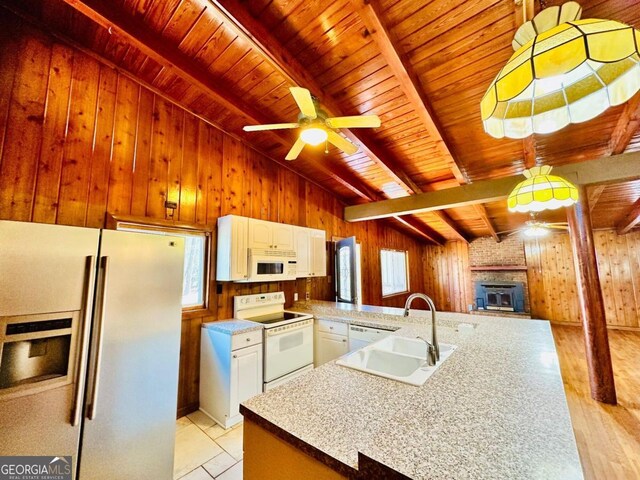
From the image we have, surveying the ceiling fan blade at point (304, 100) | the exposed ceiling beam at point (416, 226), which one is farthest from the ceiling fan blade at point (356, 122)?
the exposed ceiling beam at point (416, 226)

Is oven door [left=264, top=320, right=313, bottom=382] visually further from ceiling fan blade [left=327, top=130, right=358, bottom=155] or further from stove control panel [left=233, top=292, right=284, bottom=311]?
ceiling fan blade [left=327, top=130, right=358, bottom=155]

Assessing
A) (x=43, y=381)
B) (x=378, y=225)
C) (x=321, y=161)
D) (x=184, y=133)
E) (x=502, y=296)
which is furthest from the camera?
(x=502, y=296)

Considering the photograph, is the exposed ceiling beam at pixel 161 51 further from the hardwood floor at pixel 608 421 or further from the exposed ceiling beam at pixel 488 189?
the hardwood floor at pixel 608 421

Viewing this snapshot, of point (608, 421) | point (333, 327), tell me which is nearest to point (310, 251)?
point (333, 327)

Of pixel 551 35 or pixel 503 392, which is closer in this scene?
pixel 551 35

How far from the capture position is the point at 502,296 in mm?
7191

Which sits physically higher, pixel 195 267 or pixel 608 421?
pixel 195 267

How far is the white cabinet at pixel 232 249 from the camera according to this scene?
2.89 metres

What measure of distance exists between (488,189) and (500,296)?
16.3ft

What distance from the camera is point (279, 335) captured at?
2.89 metres

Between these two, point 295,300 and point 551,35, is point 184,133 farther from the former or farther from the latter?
point 551,35

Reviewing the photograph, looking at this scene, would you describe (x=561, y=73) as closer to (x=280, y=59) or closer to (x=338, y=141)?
(x=338, y=141)

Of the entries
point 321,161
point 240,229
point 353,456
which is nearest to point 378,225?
point 321,161

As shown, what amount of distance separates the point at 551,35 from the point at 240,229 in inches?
110
